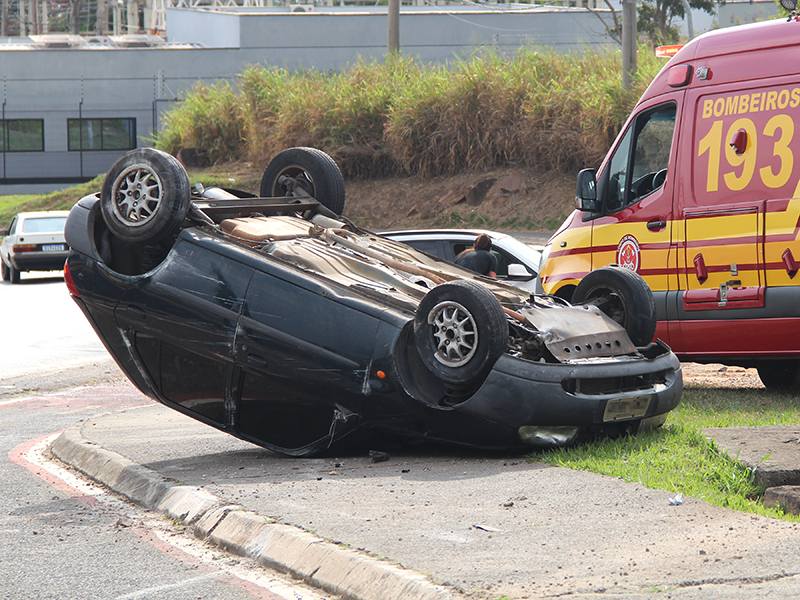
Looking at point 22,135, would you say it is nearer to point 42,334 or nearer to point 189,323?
point 42,334

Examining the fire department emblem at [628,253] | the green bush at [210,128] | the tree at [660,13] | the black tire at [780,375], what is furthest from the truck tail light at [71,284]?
the tree at [660,13]

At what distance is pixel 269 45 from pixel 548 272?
45.3 meters

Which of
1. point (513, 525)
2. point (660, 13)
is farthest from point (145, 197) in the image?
point (660, 13)

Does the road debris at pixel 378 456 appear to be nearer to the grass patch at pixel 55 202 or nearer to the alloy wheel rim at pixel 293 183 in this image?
the alloy wheel rim at pixel 293 183

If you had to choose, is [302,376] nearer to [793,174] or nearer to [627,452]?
[627,452]

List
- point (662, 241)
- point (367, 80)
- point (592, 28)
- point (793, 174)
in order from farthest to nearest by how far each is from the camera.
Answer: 1. point (592, 28)
2. point (367, 80)
3. point (662, 241)
4. point (793, 174)

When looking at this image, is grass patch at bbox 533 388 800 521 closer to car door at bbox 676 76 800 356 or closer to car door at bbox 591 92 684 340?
car door at bbox 676 76 800 356

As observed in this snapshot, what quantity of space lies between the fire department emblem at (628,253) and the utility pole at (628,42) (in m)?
15.4

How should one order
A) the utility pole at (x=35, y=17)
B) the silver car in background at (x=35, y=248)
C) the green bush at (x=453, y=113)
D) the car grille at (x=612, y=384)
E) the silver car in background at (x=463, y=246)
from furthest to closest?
the utility pole at (x=35, y=17) < the green bush at (x=453, y=113) < the silver car in background at (x=35, y=248) < the silver car in background at (x=463, y=246) < the car grille at (x=612, y=384)

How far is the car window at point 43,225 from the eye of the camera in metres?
30.9

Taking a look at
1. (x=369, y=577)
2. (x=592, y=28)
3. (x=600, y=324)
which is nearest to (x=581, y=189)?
(x=600, y=324)

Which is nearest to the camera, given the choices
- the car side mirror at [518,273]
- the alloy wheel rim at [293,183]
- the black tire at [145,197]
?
the black tire at [145,197]

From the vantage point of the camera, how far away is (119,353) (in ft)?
31.6

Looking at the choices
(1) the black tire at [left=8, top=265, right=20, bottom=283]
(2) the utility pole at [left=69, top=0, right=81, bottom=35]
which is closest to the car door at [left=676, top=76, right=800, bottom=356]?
(1) the black tire at [left=8, top=265, right=20, bottom=283]
